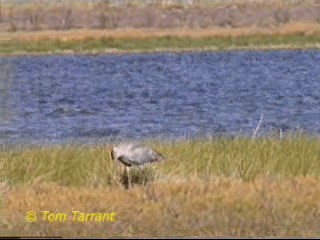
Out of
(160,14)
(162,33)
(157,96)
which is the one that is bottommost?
(160,14)

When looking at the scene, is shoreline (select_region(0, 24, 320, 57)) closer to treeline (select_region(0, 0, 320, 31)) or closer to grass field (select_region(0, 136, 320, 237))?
treeline (select_region(0, 0, 320, 31))

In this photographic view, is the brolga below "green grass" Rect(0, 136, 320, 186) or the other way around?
the other way around

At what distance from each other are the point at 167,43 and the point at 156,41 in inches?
28.8

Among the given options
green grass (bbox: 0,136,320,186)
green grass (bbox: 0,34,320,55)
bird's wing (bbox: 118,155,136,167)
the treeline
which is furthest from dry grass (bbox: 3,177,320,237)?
the treeline

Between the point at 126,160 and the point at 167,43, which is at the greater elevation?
the point at 126,160

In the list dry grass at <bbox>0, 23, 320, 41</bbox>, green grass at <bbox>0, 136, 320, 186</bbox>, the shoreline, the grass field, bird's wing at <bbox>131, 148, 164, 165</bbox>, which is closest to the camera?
the grass field

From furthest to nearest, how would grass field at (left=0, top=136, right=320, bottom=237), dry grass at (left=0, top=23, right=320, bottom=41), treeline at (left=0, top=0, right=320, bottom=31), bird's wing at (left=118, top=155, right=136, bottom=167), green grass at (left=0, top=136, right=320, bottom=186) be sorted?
treeline at (left=0, top=0, right=320, bottom=31) < dry grass at (left=0, top=23, right=320, bottom=41) < green grass at (left=0, top=136, right=320, bottom=186) < bird's wing at (left=118, top=155, right=136, bottom=167) < grass field at (left=0, top=136, right=320, bottom=237)

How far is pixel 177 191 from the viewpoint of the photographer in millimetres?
11766

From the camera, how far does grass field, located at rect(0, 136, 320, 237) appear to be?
1040 centimetres

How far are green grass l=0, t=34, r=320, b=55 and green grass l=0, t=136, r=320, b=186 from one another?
47.1 meters

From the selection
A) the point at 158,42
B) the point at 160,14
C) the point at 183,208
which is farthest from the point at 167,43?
the point at 183,208

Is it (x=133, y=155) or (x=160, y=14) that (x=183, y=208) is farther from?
(x=160, y=14)

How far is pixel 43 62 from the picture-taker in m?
60.2

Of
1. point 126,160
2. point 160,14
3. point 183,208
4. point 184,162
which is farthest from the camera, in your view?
point 160,14
